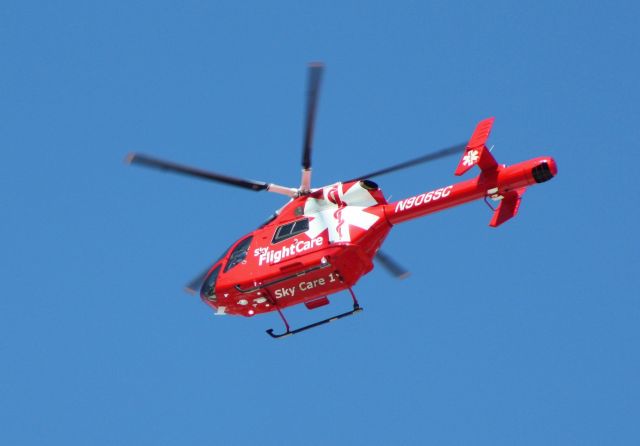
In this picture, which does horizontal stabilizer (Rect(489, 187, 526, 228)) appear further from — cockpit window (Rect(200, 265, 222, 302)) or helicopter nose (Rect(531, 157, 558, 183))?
cockpit window (Rect(200, 265, 222, 302))

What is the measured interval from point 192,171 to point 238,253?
6.45ft

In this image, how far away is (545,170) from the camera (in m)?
20.3

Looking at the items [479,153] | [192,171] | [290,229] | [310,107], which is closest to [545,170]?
[479,153]

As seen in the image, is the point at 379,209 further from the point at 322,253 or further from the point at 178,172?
the point at 178,172

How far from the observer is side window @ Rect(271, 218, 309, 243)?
74.4 feet

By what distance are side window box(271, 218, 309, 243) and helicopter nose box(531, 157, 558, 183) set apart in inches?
165

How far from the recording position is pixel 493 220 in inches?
833

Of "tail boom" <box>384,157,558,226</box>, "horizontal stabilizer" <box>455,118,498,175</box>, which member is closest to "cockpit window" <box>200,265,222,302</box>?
"tail boom" <box>384,157,558,226</box>

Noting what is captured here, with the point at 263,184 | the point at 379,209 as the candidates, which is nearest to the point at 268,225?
the point at 263,184

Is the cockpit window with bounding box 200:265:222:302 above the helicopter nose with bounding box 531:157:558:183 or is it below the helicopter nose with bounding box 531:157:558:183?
above

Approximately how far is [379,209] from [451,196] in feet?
4.50

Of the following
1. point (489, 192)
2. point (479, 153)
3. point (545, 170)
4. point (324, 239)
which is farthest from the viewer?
point (324, 239)

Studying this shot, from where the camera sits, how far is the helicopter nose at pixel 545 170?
20297 millimetres

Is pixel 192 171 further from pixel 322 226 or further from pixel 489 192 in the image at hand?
pixel 489 192
